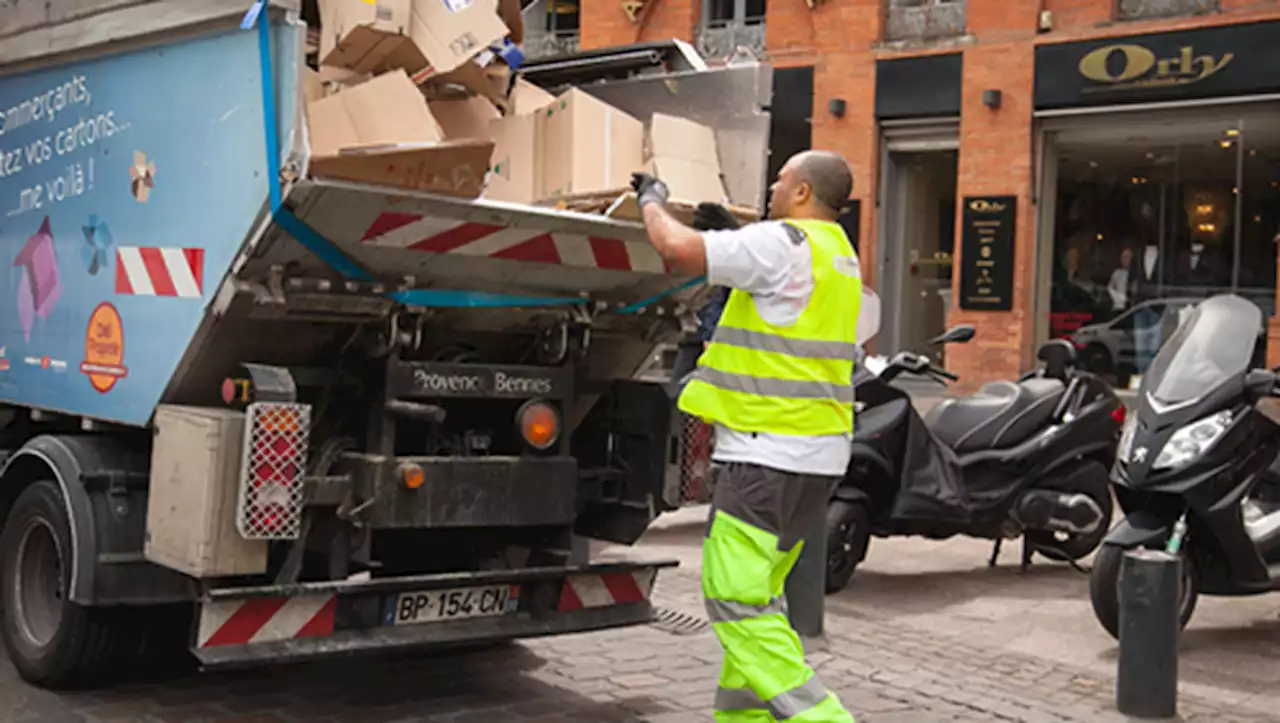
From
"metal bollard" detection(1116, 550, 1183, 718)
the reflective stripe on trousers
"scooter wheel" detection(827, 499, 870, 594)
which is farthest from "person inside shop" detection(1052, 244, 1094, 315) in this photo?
the reflective stripe on trousers

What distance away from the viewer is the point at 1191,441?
19.4ft

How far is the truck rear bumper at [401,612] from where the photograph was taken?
4.32 metres

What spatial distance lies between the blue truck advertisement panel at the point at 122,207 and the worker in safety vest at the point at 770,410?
4.20 ft

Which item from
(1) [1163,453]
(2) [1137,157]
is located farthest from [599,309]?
(2) [1137,157]

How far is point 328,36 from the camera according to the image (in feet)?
15.2

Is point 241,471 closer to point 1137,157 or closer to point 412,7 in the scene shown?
point 412,7

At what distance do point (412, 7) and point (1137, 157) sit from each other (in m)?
12.2

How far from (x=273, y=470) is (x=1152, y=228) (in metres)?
13.1

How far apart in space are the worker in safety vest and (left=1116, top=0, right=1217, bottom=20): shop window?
11493 mm

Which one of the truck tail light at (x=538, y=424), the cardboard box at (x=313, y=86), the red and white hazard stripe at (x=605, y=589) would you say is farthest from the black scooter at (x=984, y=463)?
the cardboard box at (x=313, y=86)

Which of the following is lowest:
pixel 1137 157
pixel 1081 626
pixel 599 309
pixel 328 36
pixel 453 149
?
pixel 1081 626

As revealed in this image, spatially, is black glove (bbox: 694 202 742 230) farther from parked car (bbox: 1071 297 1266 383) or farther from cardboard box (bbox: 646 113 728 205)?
parked car (bbox: 1071 297 1266 383)

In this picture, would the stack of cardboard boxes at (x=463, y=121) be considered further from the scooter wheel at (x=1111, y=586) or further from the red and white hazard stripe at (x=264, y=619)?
the scooter wheel at (x=1111, y=586)

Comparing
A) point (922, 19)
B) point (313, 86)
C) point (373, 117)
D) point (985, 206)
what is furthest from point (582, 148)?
point (922, 19)
